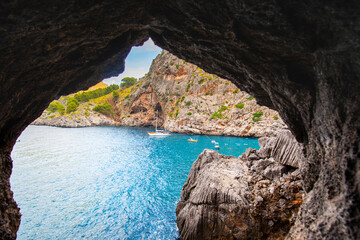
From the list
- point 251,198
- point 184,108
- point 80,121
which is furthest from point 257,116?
point 80,121

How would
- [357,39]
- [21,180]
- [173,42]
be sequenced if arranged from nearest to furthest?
[357,39] → [173,42] → [21,180]

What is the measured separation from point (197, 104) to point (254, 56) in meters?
62.7

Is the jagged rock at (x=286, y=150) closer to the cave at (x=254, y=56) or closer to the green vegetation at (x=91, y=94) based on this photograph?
the cave at (x=254, y=56)

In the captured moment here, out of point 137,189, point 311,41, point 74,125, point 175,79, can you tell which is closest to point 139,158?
point 137,189

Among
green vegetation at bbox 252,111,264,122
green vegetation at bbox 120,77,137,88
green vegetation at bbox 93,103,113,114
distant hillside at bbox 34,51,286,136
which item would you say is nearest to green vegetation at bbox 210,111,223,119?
distant hillside at bbox 34,51,286,136

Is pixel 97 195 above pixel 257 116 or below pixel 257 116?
below

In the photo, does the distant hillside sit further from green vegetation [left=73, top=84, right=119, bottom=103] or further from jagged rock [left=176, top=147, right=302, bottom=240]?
jagged rock [left=176, top=147, right=302, bottom=240]

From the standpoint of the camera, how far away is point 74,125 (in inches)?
3585

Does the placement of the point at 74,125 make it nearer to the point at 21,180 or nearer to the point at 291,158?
the point at 21,180

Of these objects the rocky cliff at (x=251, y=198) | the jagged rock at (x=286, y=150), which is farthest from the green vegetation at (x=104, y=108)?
the jagged rock at (x=286, y=150)

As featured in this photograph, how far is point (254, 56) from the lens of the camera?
5.62 m

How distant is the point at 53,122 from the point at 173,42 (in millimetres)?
117583

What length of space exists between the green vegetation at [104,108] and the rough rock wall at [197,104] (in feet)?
72.6

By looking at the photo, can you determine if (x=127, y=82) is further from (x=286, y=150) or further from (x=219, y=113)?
(x=286, y=150)
